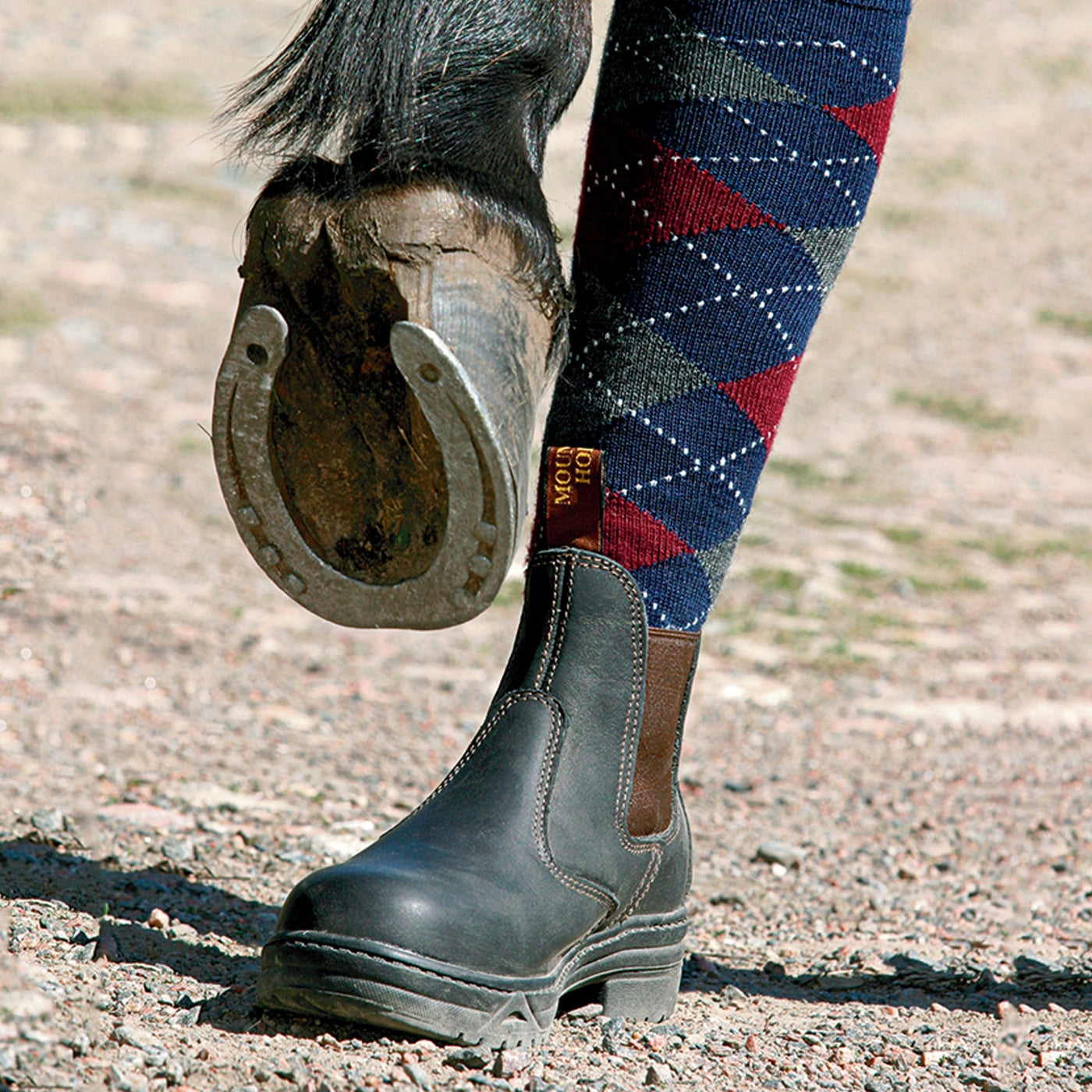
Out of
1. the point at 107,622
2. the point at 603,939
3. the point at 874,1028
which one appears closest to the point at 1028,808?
the point at 874,1028

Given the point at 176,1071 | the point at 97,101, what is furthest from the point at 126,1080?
the point at 97,101

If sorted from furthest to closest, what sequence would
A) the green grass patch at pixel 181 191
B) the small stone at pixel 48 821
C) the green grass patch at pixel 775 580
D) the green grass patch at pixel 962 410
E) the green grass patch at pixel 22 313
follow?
the green grass patch at pixel 181 191
the green grass patch at pixel 962 410
the green grass patch at pixel 22 313
the green grass patch at pixel 775 580
the small stone at pixel 48 821

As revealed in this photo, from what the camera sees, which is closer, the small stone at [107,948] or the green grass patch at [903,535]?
the small stone at [107,948]

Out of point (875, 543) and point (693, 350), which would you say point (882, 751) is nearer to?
point (875, 543)

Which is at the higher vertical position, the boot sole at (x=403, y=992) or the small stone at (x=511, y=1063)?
the boot sole at (x=403, y=992)

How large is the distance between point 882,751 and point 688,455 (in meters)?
1.38

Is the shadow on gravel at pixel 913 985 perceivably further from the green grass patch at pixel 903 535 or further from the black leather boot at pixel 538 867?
the green grass patch at pixel 903 535

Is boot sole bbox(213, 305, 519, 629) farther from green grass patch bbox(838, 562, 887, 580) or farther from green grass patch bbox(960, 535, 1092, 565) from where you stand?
green grass patch bbox(960, 535, 1092, 565)

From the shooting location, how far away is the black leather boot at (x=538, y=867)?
3.61 feet

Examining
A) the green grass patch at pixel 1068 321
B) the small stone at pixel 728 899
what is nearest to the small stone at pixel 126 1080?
the small stone at pixel 728 899

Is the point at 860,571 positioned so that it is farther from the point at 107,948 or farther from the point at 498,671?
the point at 107,948

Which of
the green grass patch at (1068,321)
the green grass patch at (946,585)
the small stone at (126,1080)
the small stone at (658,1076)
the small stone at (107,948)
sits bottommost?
the small stone at (107,948)

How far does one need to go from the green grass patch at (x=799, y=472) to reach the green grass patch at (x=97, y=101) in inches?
123

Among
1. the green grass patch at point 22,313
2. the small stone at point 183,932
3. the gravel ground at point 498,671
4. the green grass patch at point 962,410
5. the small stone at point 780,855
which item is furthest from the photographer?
the green grass patch at point 962,410
